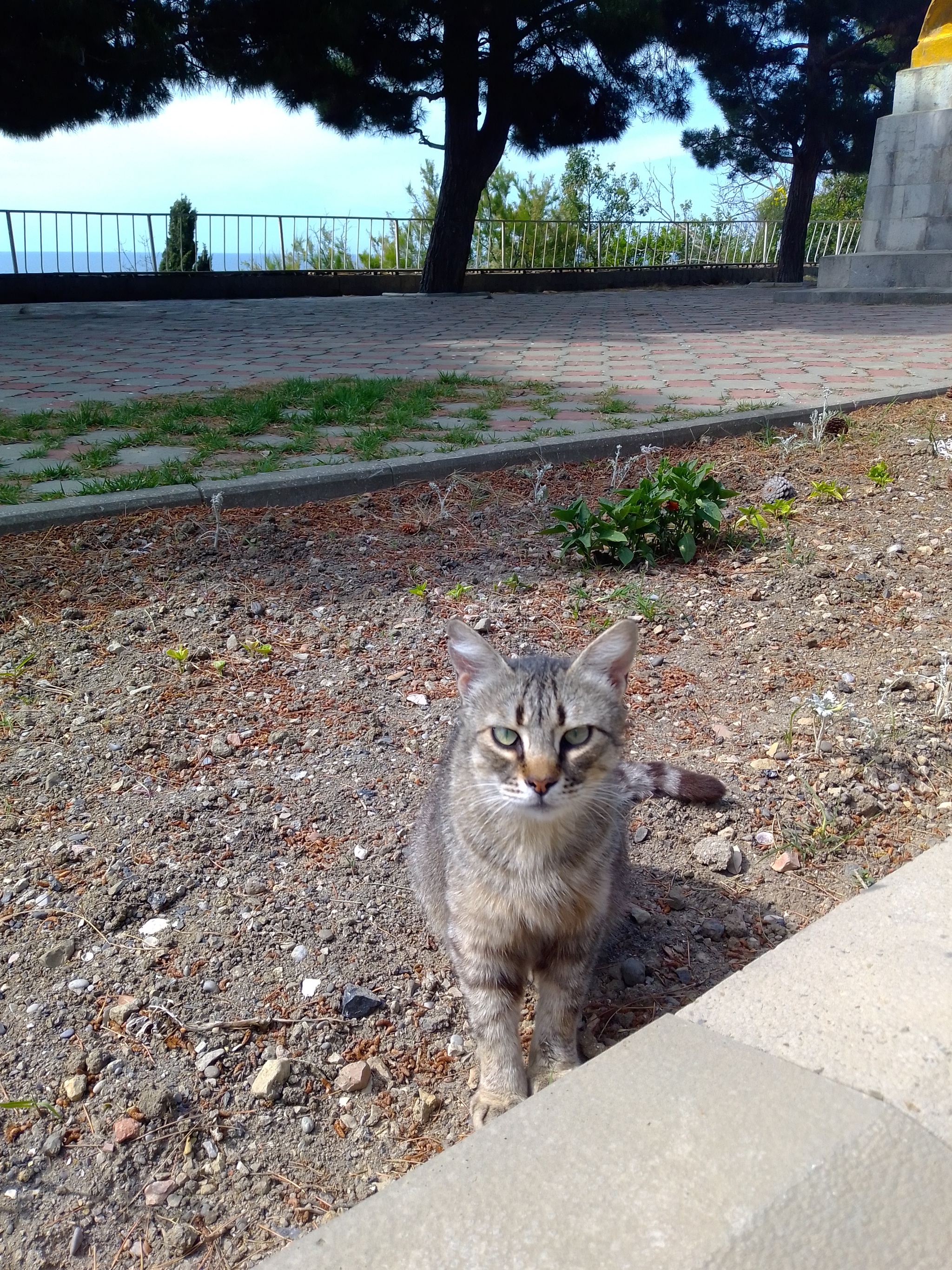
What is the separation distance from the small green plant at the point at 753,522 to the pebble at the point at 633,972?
8.65 ft

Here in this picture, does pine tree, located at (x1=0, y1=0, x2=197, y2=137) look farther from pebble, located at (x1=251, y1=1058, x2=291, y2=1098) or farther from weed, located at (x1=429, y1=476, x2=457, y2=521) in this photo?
pebble, located at (x1=251, y1=1058, x2=291, y2=1098)

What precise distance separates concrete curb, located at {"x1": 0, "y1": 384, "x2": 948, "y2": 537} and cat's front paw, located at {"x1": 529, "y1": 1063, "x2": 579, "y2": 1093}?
3242 mm

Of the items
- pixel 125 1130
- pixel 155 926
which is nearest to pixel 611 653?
pixel 155 926

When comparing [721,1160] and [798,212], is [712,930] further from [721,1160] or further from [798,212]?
[798,212]

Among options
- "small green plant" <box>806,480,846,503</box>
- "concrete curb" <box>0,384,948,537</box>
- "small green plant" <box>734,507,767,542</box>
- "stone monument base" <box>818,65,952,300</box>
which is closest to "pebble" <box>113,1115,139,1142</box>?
"concrete curb" <box>0,384,948,537</box>

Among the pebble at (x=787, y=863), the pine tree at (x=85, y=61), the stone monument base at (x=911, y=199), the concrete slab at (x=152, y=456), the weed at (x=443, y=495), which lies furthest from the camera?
the stone monument base at (x=911, y=199)

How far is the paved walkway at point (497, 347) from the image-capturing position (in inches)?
300

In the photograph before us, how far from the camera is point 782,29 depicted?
69.8 ft

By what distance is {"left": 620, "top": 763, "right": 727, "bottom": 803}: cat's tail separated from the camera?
281 cm

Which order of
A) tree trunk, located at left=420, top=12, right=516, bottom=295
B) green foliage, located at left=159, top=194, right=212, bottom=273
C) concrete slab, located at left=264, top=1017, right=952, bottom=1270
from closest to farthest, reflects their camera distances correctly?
concrete slab, located at left=264, top=1017, right=952, bottom=1270 → tree trunk, located at left=420, top=12, right=516, bottom=295 → green foliage, located at left=159, top=194, right=212, bottom=273

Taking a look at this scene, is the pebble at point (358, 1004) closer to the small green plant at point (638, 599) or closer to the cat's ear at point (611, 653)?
the cat's ear at point (611, 653)

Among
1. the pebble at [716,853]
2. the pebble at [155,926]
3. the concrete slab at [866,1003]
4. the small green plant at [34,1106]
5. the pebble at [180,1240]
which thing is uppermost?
the concrete slab at [866,1003]

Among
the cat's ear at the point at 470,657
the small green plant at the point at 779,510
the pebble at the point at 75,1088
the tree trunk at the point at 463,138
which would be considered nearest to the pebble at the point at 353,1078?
the pebble at the point at 75,1088

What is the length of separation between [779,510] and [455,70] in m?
14.6
